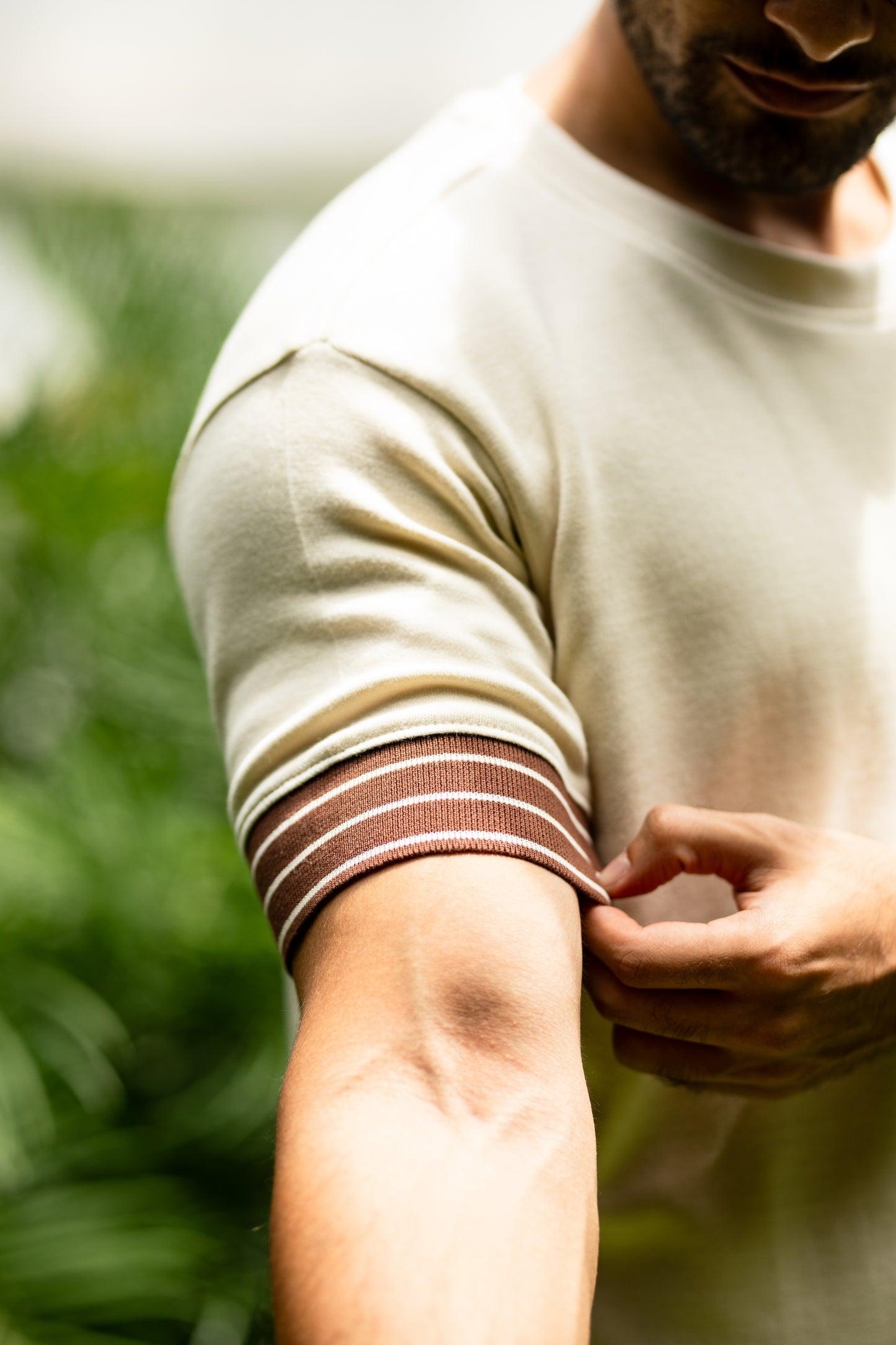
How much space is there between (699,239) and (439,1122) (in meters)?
0.53

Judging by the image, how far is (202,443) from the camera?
65 centimetres

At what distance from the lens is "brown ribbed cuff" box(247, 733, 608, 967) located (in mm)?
542

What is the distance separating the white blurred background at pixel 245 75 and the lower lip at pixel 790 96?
2.43 m

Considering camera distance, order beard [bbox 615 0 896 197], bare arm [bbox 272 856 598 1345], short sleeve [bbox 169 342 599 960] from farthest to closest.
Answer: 1. beard [bbox 615 0 896 197]
2. short sleeve [bbox 169 342 599 960]
3. bare arm [bbox 272 856 598 1345]

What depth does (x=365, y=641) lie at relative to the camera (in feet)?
1.87

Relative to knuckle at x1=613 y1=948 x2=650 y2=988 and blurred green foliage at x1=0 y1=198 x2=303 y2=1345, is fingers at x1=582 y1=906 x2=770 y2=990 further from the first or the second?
blurred green foliage at x1=0 y1=198 x2=303 y2=1345

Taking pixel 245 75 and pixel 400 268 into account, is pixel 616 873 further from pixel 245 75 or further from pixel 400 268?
pixel 245 75

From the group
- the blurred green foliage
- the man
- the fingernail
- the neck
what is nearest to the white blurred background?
the blurred green foliage

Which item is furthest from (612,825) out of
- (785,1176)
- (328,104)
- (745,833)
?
(328,104)

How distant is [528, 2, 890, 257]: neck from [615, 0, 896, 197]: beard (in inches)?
0.7

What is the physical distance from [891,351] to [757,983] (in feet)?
1.35

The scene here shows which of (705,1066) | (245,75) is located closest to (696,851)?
(705,1066)

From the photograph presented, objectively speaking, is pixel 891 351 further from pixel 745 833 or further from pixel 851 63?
pixel 745 833

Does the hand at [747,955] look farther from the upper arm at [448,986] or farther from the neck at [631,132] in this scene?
the neck at [631,132]
